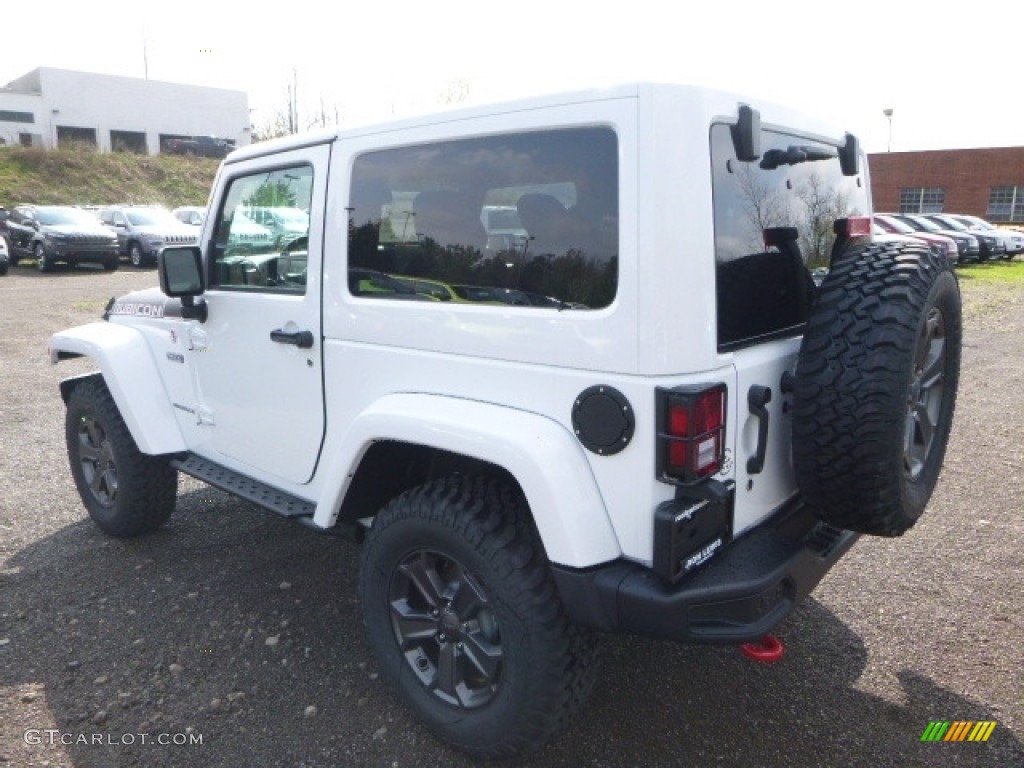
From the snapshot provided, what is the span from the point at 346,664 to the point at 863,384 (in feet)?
7.22

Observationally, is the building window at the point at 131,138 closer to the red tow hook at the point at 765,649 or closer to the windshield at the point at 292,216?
the windshield at the point at 292,216

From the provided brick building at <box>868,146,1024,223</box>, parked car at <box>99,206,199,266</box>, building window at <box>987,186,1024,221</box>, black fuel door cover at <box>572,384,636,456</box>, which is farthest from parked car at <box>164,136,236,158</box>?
black fuel door cover at <box>572,384,636,456</box>

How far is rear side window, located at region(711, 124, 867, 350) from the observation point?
223cm

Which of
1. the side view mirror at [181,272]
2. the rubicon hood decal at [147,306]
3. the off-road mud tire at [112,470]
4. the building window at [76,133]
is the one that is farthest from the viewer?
the building window at [76,133]


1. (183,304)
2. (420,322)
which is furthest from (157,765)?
(183,304)

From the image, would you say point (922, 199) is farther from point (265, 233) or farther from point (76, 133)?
point (76, 133)

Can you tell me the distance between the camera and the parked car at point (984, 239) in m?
22.2

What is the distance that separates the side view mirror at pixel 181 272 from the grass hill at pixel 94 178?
3414 centimetres

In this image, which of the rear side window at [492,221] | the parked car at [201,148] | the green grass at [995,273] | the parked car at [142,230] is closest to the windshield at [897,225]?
the green grass at [995,273]

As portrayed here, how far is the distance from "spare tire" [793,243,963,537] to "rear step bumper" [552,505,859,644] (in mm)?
282

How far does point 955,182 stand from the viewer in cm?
4072

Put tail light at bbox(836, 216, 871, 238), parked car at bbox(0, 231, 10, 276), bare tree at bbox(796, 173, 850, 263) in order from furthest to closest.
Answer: parked car at bbox(0, 231, 10, 276)
tail light at bbox(836, 216, 871, 238)
bare tree at bbox(796, 173, 850, 263)

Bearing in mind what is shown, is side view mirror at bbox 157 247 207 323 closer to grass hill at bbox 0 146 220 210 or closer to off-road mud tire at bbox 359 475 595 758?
off-road mud tire at bbox 359 475 595 758

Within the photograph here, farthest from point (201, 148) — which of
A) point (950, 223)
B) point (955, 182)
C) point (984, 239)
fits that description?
point (955, 182)
